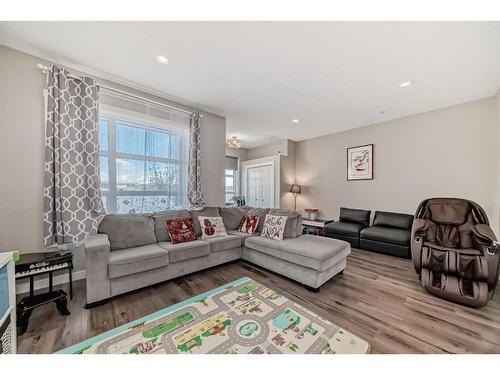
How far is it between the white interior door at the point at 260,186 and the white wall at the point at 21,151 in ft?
14.9

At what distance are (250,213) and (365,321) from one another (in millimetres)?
2202

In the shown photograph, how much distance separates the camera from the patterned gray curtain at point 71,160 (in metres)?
2.14

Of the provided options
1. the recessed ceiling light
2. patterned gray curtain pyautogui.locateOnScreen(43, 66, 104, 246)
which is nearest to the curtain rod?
patterned gray curtain pyautogui.locateOnScreen(43, 66, 104, 246)

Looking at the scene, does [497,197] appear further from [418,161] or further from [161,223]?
[161,223]

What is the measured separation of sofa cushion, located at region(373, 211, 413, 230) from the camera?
3.58 meters

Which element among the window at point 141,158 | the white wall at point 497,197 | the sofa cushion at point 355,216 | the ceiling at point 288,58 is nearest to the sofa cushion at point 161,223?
the window at point 141,158

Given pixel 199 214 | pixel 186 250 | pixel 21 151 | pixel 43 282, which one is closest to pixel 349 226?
pixel 199 214

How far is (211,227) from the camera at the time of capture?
3000 millimetres

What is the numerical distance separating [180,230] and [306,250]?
5.66 feet

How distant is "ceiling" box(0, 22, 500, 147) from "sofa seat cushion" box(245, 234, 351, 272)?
7.15 ft

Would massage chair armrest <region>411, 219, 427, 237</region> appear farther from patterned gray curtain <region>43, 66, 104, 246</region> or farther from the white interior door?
patterned gray curtain <region>43, 66, 104, 246</region>
